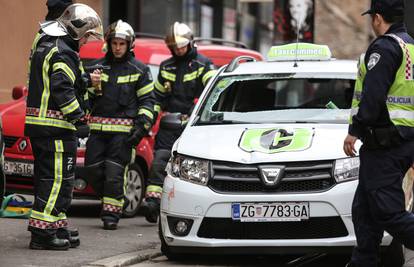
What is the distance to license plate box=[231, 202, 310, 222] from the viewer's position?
842 cm

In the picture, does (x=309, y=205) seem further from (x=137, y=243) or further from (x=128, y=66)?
(x=128, y=66)

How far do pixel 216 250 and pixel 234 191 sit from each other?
464mm

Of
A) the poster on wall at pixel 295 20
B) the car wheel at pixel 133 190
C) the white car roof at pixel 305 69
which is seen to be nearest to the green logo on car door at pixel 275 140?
the white car roof at pixel 305 69

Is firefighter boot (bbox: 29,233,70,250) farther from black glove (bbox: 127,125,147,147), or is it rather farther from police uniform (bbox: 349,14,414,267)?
police uniform (bbox: 349,14,414,267)

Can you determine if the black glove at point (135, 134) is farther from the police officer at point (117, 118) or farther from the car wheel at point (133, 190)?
the car wheel at point (133, 190)

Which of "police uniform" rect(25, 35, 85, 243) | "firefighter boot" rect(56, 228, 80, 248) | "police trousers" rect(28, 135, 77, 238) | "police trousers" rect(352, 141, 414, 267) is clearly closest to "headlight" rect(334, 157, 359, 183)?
"police trousers" rect(352, 141, 414, 267)

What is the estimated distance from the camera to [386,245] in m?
8.51

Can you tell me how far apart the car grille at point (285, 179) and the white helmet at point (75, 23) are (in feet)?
5.97

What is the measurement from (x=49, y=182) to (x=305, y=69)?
97.1 inches

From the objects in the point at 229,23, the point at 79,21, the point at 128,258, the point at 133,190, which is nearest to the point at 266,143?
the point at 128,258

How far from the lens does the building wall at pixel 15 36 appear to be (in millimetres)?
18219

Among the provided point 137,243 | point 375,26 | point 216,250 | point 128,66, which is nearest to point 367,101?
point 375,26

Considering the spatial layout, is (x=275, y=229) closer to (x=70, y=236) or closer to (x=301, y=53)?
(x=70, y=236)

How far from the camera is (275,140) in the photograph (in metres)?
8.88
